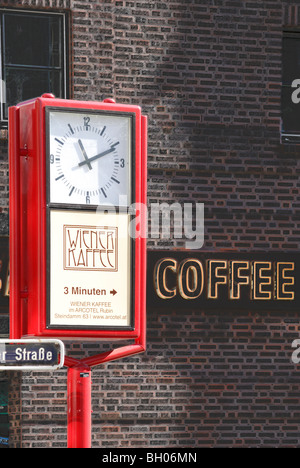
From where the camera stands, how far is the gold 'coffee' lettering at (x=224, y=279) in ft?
40.0

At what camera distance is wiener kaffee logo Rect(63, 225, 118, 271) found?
22.7 ft

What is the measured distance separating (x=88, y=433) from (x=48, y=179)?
5.39 feet

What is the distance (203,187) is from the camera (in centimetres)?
1250

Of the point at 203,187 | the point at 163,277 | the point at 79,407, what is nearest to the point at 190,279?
the point at 163,277

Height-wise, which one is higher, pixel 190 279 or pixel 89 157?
pixel 89 157

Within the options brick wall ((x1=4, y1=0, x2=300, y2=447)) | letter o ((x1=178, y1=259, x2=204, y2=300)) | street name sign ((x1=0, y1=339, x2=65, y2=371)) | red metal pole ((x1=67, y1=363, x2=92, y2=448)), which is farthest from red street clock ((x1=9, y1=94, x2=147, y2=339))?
letter o ((x1=178, y1=259, x2=204, y2=300))

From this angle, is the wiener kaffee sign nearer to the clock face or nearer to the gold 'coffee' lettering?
the gold 'coffee' lettering

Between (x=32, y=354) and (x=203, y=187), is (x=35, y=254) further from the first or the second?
(x=203, y=187)

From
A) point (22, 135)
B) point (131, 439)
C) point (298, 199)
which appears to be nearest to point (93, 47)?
point (298, 199)

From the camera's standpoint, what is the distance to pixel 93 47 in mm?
12180

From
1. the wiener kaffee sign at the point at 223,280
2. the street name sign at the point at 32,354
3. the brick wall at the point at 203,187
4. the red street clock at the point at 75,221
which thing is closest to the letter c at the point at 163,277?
the wiener kaffee sign at the point at 223,280

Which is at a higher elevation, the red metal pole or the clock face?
the clock face

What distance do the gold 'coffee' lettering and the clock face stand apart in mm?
5046

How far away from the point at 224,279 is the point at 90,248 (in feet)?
18.2
